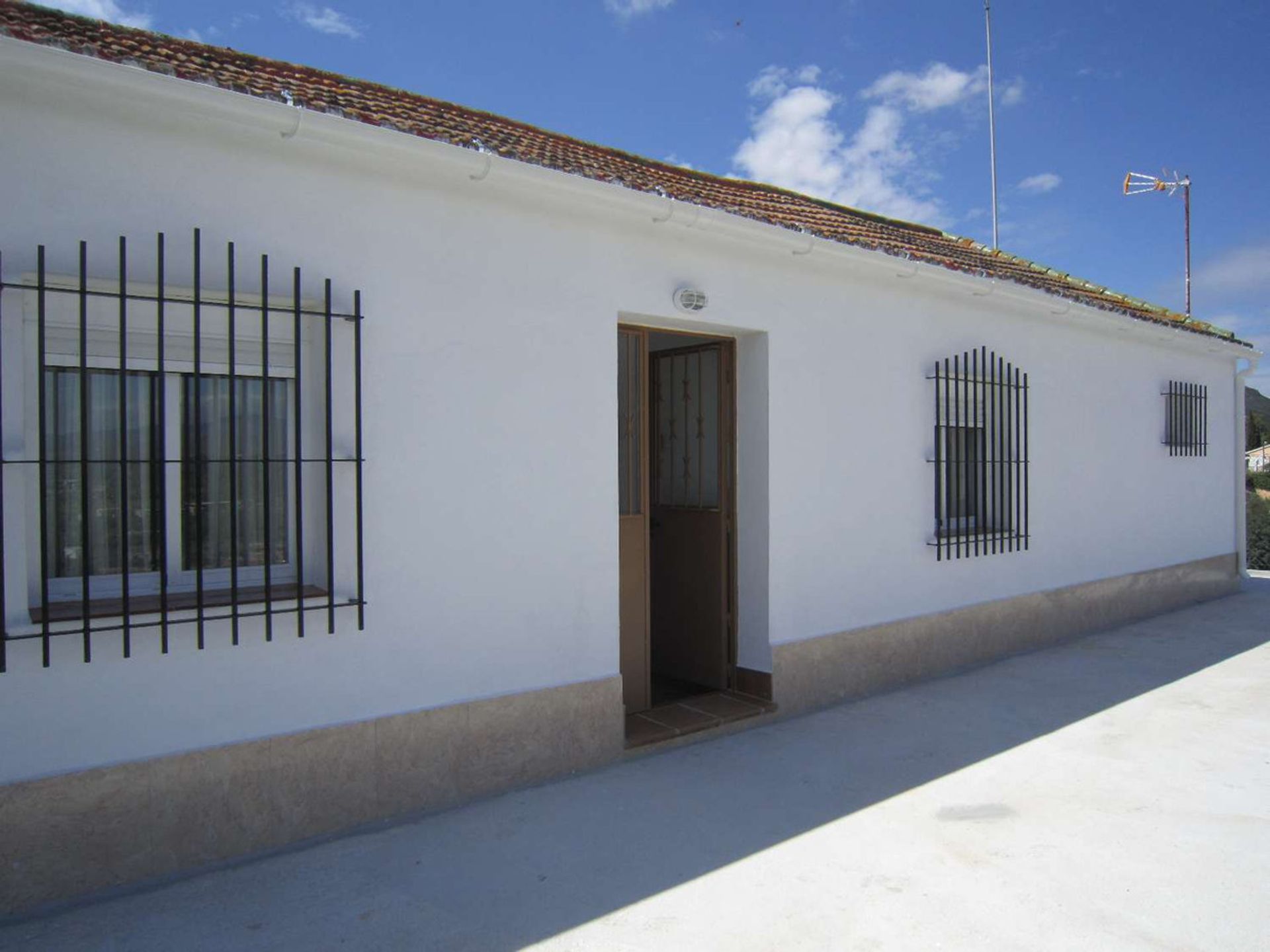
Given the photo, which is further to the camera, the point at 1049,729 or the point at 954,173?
the point at 954,173

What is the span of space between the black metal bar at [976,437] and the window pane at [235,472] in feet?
18.2

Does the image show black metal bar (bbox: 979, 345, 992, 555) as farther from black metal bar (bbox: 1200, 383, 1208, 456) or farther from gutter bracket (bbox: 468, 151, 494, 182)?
black metal bar (bbox: 1200, 383, 1208, 456)

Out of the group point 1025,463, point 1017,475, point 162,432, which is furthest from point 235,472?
point 1025,463

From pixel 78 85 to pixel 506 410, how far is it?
221cm

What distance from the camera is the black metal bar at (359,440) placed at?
3846 millimetres

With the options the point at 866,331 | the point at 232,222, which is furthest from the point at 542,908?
the point at 866,331

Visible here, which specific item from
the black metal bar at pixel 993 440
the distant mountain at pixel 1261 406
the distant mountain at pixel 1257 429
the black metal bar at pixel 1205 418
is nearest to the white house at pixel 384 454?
the black metal bar at pixel 993 440

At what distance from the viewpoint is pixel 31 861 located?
3.17 m

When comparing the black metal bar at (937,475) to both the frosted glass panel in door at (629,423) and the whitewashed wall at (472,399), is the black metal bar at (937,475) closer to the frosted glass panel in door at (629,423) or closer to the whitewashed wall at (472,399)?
the whitewashed wall at (472,399)

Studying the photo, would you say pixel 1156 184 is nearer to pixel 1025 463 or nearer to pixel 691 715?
pixel 1025 463

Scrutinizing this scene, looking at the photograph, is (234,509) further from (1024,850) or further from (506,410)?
(1024,850)

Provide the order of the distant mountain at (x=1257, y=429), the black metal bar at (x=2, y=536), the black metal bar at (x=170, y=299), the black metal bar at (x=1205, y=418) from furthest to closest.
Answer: the distant mountain at (x=1257, y=429), the black metal bar at (x=1205, y=418), the black metal bar at (x=170, y=299), the black metal bar at (x=2, y=536)

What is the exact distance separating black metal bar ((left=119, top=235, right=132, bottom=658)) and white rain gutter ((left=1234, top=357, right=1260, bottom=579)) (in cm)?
1305

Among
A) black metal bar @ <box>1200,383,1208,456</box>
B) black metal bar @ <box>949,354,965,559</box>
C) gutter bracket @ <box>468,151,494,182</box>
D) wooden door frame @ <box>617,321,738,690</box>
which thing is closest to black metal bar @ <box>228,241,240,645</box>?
gutter bracket @ <box>468,151,494,182</box>
